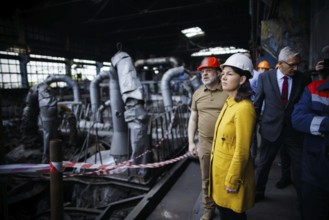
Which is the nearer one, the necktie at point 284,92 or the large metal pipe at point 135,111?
the necktie at point 284,92

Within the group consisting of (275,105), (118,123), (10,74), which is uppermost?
(10,74)

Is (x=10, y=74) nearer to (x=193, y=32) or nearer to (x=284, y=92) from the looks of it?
(x=193, y=32)

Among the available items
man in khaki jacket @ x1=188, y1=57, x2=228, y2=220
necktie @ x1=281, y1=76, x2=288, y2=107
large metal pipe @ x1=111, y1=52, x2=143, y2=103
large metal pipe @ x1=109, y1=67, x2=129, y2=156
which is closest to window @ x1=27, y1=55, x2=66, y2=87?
large metal pipe @ x1=109, y1=67, x2=129, y2=156

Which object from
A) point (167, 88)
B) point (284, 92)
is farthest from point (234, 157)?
point (167, 88)

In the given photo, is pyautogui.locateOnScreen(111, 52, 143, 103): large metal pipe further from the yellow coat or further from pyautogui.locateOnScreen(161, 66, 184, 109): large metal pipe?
→ pyautogui.locateOnScreen(161, 66, 184, 109): large metal pipe

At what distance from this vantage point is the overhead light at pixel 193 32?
46.9 ft

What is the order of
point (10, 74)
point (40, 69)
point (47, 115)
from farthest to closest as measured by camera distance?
1. point (40, 69)
2. point (10, 74)
3. point (47, 115)

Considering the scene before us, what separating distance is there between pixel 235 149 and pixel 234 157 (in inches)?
2.8

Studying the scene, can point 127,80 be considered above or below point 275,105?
above

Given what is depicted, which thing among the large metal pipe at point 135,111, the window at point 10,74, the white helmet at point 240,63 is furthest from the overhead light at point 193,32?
the white helmet at point 240,63

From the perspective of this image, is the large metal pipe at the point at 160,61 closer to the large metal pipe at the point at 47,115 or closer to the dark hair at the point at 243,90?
the large metal pipe at the point at 47,115

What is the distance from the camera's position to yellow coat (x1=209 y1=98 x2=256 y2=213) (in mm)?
1789

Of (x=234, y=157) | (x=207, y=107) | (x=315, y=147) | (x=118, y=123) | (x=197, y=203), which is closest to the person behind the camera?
(x=234, y=157)

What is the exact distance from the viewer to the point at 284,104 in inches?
108
